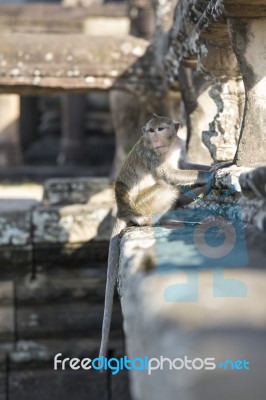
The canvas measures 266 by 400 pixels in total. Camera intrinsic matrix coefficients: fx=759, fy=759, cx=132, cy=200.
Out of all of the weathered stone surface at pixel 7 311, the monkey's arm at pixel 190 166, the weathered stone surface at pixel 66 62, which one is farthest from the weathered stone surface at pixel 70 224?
the monkey's arm at pixel 190 166

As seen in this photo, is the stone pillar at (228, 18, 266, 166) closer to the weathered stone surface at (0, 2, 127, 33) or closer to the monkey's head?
the monkey's head

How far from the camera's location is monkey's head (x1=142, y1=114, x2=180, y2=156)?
3795mm

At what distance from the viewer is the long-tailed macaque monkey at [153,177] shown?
3678 millimetres

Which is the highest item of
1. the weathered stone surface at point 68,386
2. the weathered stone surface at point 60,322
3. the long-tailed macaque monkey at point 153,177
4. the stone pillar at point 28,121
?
the long-tailed macaque monkey at point 153,177

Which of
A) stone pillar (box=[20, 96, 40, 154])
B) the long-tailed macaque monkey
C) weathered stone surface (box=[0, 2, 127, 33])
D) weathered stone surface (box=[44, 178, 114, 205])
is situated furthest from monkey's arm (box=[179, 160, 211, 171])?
stone pillar (box=[20, 96, 40, 154])

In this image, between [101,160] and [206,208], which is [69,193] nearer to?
[206,208]

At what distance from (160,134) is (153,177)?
0.22 meters

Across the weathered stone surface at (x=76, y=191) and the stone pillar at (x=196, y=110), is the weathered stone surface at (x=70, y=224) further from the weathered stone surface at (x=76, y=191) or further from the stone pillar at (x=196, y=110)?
the stone pillar at (x=196, y=110)

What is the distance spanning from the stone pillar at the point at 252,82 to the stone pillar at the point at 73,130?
36.6ft

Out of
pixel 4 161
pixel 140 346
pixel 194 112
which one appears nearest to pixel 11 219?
pixel 194 112

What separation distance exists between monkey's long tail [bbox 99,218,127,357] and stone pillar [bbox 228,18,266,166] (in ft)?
2.22

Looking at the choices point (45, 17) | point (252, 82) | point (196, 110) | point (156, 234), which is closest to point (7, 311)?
point (196, 110)

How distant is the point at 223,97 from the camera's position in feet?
13.3

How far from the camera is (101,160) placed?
14.9m
